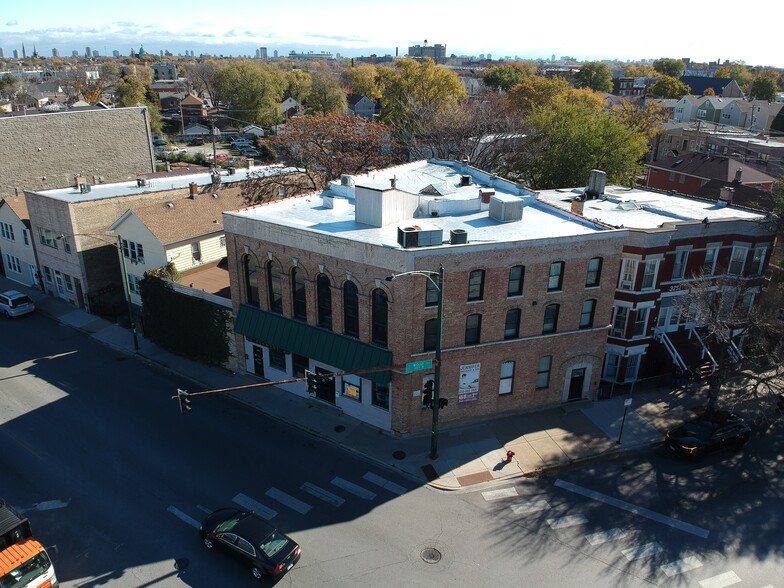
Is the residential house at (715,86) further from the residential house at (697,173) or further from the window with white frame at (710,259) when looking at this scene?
the window with white frame at (710,259)

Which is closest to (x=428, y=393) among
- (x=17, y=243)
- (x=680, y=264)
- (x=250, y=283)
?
(x=250, y=283)

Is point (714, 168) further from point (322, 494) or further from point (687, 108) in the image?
point (687, 108)

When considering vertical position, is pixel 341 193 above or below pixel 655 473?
above

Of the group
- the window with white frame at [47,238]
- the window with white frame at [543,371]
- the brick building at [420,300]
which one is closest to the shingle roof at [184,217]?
the brick building at [420,300]

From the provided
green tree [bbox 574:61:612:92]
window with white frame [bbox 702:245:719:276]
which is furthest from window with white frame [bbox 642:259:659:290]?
green tree [bbox 574:61:612:92]

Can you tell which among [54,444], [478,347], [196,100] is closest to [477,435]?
[478,347]

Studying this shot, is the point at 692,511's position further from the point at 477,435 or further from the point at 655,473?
the point at 477,435
